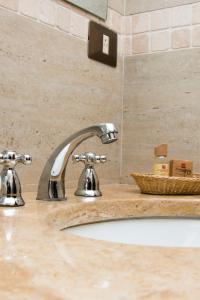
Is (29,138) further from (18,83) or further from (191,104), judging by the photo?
(191,104)

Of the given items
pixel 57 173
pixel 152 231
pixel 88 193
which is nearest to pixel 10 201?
pixel 57 173

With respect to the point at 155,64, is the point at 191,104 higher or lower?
lower

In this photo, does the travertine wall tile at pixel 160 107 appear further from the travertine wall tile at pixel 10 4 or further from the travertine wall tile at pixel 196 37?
the travertine wall tile at pixel 10 4

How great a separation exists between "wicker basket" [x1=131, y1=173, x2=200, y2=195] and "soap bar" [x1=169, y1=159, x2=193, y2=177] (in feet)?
0.23

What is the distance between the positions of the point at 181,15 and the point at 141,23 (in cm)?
14

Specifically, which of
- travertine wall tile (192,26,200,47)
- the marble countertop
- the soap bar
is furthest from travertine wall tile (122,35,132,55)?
the marble countertop

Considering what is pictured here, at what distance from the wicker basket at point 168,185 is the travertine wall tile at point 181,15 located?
1.82ft

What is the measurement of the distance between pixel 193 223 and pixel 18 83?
545mm

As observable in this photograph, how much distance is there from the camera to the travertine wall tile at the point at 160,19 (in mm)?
1405

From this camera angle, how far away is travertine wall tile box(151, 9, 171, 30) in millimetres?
1405

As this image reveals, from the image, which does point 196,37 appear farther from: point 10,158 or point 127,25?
point 10,158

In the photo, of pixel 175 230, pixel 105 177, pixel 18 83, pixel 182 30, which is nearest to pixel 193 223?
pixel 175 230

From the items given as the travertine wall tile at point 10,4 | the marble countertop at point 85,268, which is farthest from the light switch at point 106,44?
the marble countertop at point 85,268

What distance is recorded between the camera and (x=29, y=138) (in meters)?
1.08
